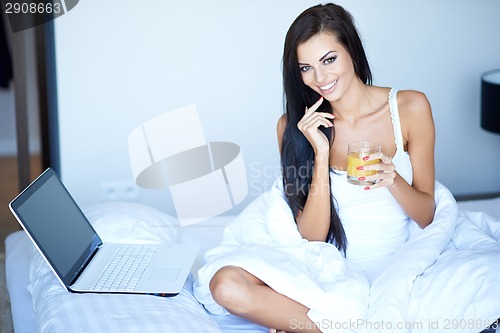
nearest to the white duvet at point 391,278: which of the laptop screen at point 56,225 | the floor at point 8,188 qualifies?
the laptop screen at point 56,225

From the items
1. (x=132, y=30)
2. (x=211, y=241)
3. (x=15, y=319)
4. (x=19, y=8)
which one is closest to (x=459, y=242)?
(x=211, y=241)

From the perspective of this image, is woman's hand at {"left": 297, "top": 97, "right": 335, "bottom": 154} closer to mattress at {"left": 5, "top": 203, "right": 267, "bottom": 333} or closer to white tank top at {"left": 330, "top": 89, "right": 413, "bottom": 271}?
white tank top at {"left": 330, "top": 89, "right": 413, "bottom": 271}

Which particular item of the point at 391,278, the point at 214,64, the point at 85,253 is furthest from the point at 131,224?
the point at 214,64

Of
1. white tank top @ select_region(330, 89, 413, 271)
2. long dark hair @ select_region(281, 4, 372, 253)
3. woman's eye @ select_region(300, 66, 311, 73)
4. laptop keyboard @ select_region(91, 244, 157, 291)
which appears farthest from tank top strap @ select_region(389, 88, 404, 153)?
laptop keyboard @ select_region(91, 244, 157, 291)

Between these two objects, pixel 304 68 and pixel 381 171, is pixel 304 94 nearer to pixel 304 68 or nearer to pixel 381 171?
pixel 304 68

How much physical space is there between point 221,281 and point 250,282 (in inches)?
3.0

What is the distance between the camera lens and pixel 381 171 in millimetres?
2023

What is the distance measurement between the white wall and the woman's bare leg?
63.6 inches

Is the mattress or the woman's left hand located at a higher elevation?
the woman's left hand

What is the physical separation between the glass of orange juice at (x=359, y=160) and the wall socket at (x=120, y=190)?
5.52 ft

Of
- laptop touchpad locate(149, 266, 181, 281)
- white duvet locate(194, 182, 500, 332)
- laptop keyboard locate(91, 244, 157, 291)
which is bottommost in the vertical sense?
white duvet locate(194, 182, 500, 332)

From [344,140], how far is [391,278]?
60cm

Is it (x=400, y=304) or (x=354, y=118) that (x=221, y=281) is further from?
(x=354, y=118)

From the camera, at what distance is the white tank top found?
2.24 m
